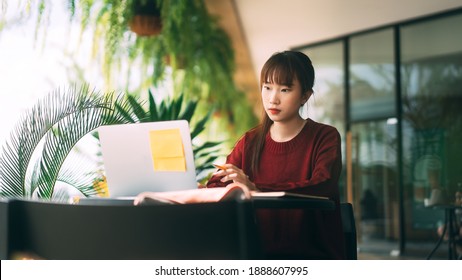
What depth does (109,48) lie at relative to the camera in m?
5.91

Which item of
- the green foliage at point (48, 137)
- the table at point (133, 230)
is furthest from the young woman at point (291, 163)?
the green foliage at point (48, 137)

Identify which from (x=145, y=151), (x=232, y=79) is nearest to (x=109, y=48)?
(x=232, y=79)

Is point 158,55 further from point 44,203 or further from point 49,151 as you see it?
point 44,203

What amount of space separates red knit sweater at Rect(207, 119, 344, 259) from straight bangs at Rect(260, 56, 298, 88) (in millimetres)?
164

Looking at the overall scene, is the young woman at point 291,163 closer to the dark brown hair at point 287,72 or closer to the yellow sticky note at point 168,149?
the dark brown hair at point 287,72

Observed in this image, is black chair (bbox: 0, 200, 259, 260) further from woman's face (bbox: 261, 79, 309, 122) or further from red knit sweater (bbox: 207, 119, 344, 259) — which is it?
woman's face (bbox: 261, 79, 309, 122)

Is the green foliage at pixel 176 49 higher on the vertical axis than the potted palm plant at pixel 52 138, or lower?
higher

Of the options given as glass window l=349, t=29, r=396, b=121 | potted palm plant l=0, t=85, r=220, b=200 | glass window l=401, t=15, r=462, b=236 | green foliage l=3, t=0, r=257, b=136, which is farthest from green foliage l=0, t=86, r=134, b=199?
glass window l=349, t=29, r=396, b=121

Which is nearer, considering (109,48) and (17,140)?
(17,140)

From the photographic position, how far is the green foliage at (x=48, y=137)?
2919mm

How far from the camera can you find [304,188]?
1676 millimetres

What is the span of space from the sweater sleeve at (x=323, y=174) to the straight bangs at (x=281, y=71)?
0.20 meters

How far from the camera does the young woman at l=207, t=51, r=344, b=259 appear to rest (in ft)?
5.68

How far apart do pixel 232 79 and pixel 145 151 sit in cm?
630
